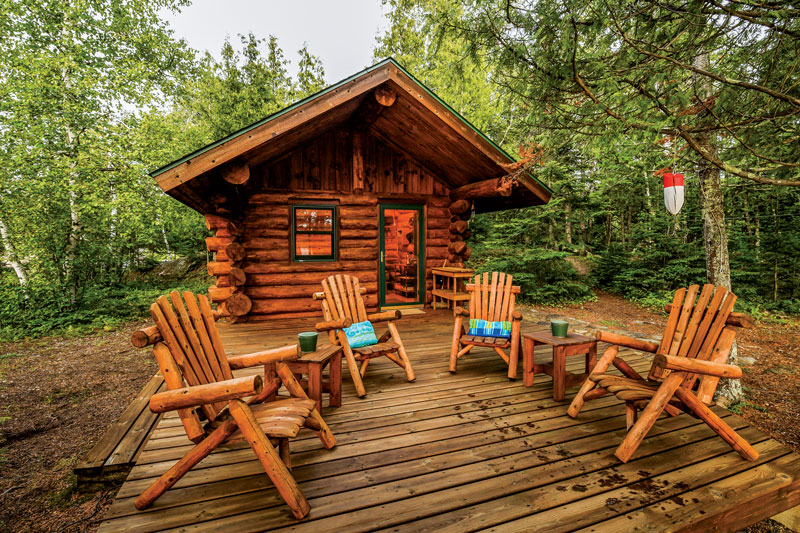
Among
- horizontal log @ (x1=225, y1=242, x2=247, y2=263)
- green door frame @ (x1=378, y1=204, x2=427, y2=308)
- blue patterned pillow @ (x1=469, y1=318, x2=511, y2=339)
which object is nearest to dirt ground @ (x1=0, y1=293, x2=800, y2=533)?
horizontal log @ (x1=225, y1=242, x2=247, y2=263)

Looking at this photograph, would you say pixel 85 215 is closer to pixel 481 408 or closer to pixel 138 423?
pixel 138 423

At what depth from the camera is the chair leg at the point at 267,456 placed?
1.67 metres

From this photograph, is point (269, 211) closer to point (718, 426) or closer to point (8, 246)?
point (8, 246)

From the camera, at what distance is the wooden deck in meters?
1.68

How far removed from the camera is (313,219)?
22.3ft

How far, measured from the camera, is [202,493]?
6.11 ft

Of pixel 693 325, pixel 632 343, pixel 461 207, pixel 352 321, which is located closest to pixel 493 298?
pixel 632 343

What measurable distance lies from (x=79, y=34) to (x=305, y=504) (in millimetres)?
11921

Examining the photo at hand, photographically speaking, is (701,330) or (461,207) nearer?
(701,330)

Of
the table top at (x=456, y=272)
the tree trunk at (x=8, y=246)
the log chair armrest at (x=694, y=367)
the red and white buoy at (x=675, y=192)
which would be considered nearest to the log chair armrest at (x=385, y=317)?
the log chair armrest at (x=694, y=367)

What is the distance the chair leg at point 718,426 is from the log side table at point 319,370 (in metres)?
2.47

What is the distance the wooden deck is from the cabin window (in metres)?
4.21

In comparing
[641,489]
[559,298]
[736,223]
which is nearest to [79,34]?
[641,489]

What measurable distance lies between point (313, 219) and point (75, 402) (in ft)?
14.2
